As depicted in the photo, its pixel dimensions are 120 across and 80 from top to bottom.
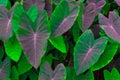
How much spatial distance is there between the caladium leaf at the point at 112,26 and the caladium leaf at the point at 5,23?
48cm

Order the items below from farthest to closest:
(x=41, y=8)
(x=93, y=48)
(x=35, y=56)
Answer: (x=41, y=8) → (x=93, y=48) → (x=35, y=56)

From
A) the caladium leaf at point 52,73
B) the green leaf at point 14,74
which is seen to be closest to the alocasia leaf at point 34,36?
the caladium leaf at point 52,73

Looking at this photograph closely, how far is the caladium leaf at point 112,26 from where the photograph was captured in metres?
1.49

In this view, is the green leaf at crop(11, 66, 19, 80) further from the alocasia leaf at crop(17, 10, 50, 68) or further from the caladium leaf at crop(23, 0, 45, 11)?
the caladium leaf at crop(23, 0, 45, 11)

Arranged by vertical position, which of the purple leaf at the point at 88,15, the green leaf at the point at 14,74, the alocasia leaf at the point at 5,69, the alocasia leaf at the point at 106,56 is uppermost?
the purple leaf at the point at 88,15

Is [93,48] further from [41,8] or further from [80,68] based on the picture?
[41,8]

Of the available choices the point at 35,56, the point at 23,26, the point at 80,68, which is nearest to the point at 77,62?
the point at 80,68

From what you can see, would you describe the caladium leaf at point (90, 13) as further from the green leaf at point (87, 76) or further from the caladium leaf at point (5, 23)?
the caladium leaf at point (5, 23)

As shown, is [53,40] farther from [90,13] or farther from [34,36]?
[90,13]

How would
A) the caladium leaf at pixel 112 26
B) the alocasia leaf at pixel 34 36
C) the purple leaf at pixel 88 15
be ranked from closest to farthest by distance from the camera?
the alocasia leaf at pixel 34 36, the caladium leaf at pixel 112 26, the purple leaf at pixel 88 15

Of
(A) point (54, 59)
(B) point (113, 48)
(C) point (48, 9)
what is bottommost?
(A) point (54, 59)

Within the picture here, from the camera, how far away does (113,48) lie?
60.9 inches

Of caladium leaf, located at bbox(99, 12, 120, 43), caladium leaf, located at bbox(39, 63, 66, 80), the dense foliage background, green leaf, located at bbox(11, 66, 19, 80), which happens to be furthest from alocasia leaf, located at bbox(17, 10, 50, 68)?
caladium leaf, located at bbox(99, 12, 120, 43)

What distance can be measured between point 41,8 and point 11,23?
0.67 feet
